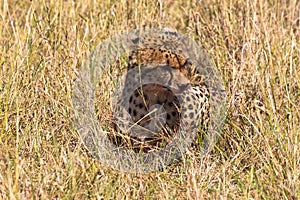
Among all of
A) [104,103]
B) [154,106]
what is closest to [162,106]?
[154,106]

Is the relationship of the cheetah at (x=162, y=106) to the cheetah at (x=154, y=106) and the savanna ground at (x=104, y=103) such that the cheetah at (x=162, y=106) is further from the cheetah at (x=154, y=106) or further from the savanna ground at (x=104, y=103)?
the savanna ground at (x=104, y=103)

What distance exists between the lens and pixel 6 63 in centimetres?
269

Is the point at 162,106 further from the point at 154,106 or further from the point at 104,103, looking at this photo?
the point at 104,103

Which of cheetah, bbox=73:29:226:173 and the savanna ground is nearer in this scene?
the savanna ground

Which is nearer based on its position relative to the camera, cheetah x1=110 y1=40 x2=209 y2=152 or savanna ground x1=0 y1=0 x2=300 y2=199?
savanna ground x1=0 y1=0 x2=300 y2=199

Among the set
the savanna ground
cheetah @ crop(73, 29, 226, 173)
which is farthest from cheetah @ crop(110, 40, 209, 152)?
the savanna ground

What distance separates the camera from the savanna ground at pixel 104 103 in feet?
7.13

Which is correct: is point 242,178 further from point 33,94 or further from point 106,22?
point 106,22

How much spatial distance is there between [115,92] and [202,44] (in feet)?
1.81

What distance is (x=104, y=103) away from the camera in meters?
2.66

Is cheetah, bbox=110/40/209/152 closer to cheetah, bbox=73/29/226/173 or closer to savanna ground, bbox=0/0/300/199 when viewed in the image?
cheetah, bbox=73/29/226/173

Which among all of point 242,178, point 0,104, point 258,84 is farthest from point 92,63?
point 242,178

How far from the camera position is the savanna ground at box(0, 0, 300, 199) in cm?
217

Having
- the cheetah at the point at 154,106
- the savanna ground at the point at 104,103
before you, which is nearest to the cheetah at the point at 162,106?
the cheetah at the point at 154,106
